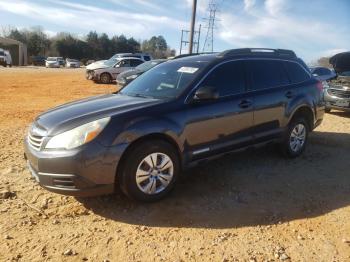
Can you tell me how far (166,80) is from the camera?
5277 mm

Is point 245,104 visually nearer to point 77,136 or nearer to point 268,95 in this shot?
point 268,95

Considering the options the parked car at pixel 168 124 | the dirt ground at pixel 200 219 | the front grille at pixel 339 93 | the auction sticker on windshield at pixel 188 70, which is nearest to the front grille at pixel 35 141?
the parked car at pixel 168 124

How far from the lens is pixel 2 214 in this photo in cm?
418

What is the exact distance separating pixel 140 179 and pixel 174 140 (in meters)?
0.61

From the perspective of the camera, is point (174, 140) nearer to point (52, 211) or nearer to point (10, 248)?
point (52, 211)

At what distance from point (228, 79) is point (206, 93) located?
2.42 feet

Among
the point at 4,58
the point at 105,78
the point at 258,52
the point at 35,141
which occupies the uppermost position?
the point at 258,52

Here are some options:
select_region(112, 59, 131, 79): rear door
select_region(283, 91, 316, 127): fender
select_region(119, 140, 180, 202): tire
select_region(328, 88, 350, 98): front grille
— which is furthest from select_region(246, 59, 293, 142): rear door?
select_region(112, 59, 131, 79): rear door

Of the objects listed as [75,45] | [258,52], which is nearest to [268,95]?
[258,52]

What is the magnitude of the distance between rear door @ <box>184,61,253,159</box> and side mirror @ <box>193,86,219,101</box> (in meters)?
0.12

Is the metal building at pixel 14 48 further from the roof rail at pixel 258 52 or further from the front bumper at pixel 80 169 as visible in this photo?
the front bumper at pixel 80 169

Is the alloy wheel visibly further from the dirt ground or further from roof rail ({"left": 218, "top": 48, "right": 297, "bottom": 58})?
roof rail ({"left": 218, "top": 48, "right": 297, "bottom": 58})

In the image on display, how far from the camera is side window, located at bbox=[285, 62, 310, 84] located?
20.8ft

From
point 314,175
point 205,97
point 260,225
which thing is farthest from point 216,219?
point 314,175
